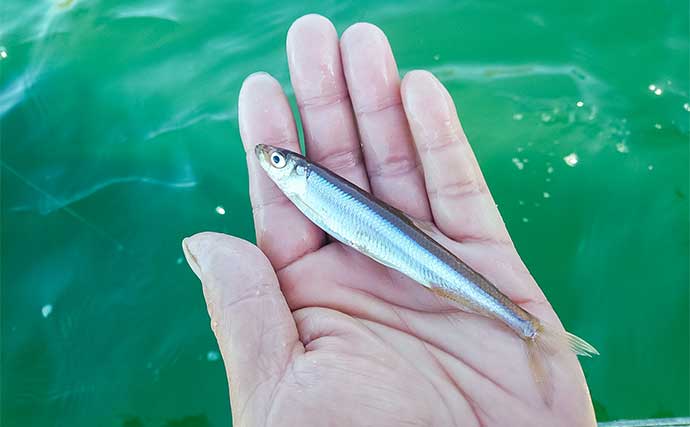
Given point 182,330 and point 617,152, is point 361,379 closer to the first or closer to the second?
point 182,330

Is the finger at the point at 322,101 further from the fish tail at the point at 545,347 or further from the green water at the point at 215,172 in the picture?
the fish tail at the point at 545,347

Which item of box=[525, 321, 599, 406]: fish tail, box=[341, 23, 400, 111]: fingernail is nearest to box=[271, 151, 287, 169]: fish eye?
box=[341, 23, 400, 111]: fingernail

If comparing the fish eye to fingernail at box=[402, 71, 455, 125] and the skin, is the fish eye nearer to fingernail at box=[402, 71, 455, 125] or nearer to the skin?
the skin

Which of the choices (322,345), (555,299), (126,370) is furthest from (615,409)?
(126,370)

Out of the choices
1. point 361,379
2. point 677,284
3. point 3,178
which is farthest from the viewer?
point 3,178

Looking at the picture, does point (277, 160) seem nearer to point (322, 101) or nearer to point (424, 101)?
point (322, 101)

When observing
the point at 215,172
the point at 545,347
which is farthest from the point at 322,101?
the point at 545,347

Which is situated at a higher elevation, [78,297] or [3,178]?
[3,178]
